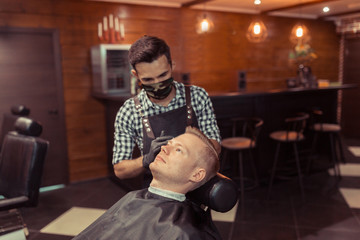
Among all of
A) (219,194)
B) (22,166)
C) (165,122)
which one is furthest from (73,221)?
(219,194)

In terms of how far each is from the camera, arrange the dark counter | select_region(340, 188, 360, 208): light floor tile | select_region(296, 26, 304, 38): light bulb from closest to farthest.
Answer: select_region(340, 188, 360, 208): light floor tile → the dark counter → select_region(296, 26, 304, 38): light bulb

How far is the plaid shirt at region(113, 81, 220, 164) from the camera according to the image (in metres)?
1.66

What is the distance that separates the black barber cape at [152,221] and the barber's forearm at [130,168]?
11 cm

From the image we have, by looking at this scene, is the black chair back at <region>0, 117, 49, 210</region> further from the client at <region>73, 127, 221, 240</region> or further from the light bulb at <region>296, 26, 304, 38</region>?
the light bulb at <region>296, 26, 304, 38</region>

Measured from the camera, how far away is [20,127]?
2.54 metres

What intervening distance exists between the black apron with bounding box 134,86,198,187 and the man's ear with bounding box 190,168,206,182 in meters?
0.47

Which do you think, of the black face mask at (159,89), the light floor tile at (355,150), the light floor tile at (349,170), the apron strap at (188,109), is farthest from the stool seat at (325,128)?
the black face mask at (159,89)

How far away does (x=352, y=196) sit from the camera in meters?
3.56

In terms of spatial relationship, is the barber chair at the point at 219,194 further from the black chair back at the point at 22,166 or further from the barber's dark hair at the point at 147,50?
the black chair back at the point at 22,166

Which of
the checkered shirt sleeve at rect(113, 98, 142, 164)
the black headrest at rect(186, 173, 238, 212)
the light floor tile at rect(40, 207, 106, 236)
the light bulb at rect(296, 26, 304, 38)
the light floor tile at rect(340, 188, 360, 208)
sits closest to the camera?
the black headrest at rect(186, 173, 238, 212)

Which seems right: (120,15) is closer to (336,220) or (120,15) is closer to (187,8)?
(187,8)

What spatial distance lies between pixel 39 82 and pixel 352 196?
12.2 ft

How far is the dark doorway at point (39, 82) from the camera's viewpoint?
377 cm

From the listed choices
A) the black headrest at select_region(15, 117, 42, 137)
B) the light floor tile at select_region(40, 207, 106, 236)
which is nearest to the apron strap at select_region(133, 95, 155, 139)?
the black headrest at select_region(15, 117, 42, 137)
